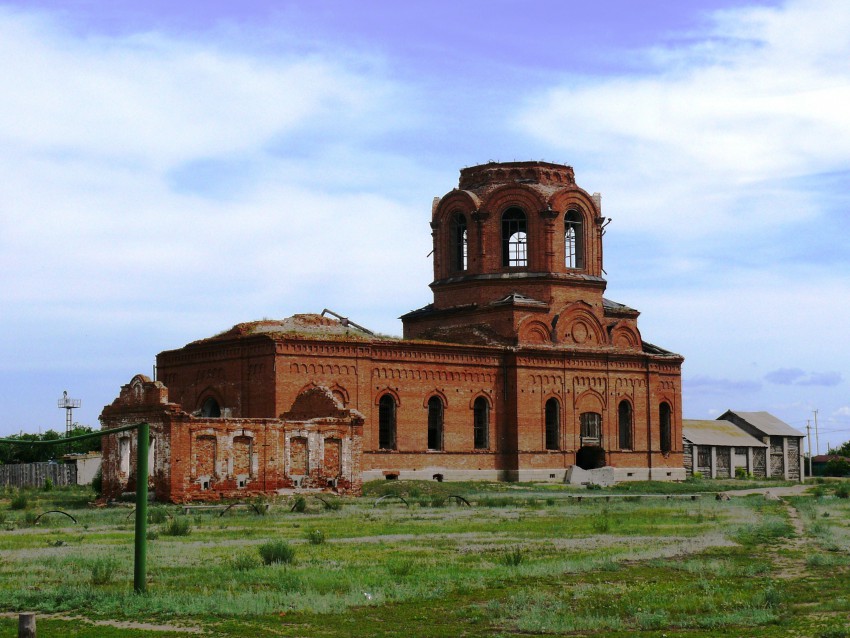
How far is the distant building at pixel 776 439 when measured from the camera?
203ft

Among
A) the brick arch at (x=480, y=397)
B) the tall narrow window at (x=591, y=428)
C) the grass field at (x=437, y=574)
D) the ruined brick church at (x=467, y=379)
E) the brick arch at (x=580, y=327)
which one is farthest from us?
the tall narrow window at (x=591, y=428)

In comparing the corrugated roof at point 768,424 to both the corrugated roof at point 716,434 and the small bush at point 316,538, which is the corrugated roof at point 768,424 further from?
the small bush at point 316,538

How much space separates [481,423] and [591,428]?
5.38 metres

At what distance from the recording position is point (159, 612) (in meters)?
13.1

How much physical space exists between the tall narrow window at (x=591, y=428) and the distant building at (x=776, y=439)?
16.7m

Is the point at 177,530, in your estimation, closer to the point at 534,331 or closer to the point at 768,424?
the point at 534,331

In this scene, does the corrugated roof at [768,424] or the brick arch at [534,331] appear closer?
the brick arch at [534,331]

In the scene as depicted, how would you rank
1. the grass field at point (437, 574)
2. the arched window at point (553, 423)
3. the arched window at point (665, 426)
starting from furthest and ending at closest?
1. the arched window at point (665, 426)
2. the arched window at point (553, 423)
3. the grass field at point (437, 574)

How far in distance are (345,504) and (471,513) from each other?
4659mm

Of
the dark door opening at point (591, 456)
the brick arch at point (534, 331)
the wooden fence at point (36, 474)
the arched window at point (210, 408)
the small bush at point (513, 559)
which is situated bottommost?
the small bush at point (513, 559)

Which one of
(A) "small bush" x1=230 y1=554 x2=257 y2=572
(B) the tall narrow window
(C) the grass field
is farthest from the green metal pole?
(B) the tall narrow window

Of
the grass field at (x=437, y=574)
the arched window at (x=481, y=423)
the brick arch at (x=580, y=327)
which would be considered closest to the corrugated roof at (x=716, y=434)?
the brick arch at (x=580, y=327)

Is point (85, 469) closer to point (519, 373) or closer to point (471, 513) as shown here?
point (519, 373)

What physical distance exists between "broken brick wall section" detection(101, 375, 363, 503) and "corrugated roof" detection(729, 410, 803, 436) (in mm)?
32356
